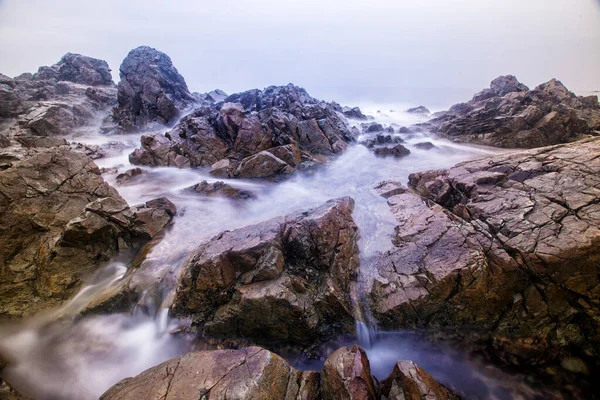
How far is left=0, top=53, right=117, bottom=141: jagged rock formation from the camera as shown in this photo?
781 inches

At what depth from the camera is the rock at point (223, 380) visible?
13.1ft

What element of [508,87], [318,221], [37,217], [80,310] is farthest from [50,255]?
[508,87]

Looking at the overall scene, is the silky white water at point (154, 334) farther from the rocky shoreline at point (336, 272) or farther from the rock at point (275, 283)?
the rock at point (275, 283)

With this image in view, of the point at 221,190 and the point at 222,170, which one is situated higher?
the point at 222,170

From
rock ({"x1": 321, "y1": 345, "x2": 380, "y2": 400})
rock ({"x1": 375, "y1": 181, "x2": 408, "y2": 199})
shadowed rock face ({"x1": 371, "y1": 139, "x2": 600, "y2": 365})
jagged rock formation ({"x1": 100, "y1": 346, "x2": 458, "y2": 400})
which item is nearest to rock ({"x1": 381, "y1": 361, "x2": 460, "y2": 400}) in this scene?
jagged rock formation ({"x1": 100, "y1": 346, "x2": 458, "y2": 400})

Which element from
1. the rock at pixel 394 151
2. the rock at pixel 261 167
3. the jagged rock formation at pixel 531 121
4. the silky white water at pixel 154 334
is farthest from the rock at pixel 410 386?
the jagged rock formation at pixel 531 121

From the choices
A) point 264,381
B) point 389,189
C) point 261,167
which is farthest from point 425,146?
point 264,381

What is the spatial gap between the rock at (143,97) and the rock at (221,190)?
19562 millimetres

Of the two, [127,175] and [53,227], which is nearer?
[53,227]

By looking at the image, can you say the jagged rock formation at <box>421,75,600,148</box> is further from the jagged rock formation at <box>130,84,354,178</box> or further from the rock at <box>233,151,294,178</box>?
the rock at <box>233,151,294,178</box>

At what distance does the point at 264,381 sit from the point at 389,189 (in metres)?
10.00

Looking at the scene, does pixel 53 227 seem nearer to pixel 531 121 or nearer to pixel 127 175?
pixel 127 175

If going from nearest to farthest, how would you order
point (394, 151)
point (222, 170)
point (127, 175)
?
point (127, 175)
point (222, 170)
point (394, 151)

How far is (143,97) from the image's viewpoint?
91.9ft
